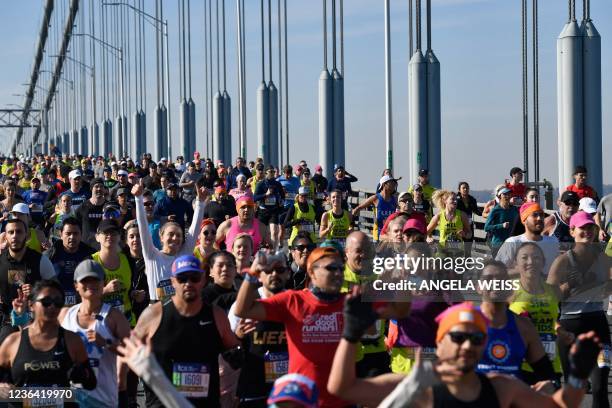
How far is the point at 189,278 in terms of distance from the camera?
7.65 m

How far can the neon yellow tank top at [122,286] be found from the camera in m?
10.4

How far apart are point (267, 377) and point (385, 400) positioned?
317 centimetres

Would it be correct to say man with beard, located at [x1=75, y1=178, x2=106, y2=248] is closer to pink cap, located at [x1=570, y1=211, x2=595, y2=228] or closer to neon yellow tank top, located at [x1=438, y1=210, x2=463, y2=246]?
neon yellow tank top, located at [x1=438, y1=210, x2=463, y2=246]

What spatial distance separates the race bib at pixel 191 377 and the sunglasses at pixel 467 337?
8.72 feet

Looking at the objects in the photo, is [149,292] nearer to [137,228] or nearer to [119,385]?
[137,228]

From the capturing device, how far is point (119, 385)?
855 centimetres

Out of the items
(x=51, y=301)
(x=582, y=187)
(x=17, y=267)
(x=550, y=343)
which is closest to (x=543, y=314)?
(x=550, y=343)

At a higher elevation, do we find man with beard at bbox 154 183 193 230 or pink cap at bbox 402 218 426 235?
man with beard at bbox 154 183 193 230

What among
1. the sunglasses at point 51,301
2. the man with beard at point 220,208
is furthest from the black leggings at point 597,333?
the man with beard at point 220,208

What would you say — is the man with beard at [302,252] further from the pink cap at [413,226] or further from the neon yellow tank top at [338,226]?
the neon yellow tank top at [338,226]

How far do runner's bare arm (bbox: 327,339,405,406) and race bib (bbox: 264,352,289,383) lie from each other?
104 inches

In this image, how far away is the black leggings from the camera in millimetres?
9758

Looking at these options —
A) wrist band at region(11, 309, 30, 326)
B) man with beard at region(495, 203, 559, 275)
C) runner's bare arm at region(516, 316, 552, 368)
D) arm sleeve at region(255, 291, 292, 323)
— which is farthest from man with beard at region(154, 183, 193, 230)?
runner's bare arm at region(516, 316, 552, 368)

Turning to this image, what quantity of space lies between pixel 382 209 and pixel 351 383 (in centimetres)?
1306
